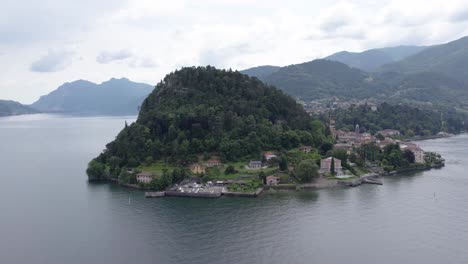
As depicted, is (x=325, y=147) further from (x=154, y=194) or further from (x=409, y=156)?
(x=154, y=194)

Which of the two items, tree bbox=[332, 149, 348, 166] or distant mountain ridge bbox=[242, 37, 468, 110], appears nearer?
tree bbox=[332, 149, 348, 166]

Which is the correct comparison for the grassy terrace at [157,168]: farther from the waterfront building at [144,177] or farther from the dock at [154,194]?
the dock at [154,194]

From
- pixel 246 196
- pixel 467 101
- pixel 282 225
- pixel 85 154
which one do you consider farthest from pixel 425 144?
pixel 467 101

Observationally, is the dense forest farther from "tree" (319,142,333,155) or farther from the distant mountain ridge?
the distant mountain ridge

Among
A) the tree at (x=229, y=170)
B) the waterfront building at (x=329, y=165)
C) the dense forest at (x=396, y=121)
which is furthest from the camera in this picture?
the dense forest at (x=396, y=121)

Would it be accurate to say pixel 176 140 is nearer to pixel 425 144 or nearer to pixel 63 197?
pixel 63 197

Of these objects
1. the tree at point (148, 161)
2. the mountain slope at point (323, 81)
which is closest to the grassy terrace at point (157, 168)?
the tree at point (148, 161)

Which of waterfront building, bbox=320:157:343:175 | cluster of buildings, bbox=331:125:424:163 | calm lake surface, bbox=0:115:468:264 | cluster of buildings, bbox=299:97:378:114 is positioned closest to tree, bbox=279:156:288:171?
waterfront building, bbox=320:157:343:175
